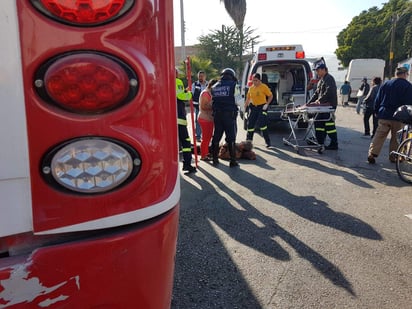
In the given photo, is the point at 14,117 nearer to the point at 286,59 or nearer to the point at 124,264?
the point at 124,264

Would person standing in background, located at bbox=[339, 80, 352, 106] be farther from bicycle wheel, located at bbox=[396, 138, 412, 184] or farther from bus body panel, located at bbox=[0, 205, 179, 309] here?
bus body panel, located at bbox=[0, 205, 179, 309]

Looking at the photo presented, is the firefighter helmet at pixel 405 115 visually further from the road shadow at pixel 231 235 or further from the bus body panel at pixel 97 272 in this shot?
the bus body panel at pixel 97 272

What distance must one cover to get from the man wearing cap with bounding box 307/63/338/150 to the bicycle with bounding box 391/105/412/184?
2040mm

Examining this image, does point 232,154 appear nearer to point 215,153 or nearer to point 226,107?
point 215,153

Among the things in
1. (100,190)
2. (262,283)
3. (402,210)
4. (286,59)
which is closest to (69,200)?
(100,190)

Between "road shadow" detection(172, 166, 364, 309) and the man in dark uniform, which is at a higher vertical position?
the man in dark uniform

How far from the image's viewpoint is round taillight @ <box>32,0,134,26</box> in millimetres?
936

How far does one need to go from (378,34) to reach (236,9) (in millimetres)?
22909

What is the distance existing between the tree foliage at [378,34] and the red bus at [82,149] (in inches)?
1540

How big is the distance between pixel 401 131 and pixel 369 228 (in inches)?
118

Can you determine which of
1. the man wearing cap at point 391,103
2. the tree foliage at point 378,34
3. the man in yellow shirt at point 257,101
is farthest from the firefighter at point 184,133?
the tree foliage at point 378,34

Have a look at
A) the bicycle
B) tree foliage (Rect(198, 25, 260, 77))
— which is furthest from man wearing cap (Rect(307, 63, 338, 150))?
tree foliage (Rect(198, 25, 260, 77))

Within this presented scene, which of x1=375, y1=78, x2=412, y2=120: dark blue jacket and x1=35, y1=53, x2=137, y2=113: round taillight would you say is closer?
x1=35, y1=53, x2=137, y2=113: round taillight

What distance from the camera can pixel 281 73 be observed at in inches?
508
